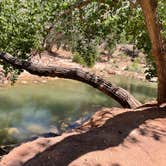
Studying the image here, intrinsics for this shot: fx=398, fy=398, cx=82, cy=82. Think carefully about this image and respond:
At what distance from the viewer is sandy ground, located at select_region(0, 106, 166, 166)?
5215 millimetres

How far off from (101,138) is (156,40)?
2.84 meters

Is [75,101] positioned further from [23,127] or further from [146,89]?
[146,89]

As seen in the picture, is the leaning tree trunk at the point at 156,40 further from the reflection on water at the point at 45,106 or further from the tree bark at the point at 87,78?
the reflection on water at the point at 45,106

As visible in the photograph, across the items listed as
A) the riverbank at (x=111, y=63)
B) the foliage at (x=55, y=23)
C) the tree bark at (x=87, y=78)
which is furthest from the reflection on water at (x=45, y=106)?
the tree bark at (x=87, y=78)

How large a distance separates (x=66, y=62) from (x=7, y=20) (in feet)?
86.6

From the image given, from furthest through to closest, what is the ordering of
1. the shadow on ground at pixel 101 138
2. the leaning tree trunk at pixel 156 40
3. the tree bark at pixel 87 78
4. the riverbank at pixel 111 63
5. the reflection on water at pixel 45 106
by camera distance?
the riverbank at pixel 111 63 → the reflection on water at pixel 45 106 → the tree bark at pixel 87 78 → the leaning tree trunk at pixel 156 40 → the shadow on ground at pixel 101 138

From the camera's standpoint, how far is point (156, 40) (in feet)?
25.8

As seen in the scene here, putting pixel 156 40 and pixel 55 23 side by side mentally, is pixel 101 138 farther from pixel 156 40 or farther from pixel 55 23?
pixel 55 23

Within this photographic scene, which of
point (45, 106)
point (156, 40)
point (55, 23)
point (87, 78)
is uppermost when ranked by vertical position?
point (55, 23)

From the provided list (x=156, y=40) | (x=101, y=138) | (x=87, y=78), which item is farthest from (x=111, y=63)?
(x=101, y=138)

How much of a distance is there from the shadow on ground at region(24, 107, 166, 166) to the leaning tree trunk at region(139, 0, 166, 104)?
937 millimetres

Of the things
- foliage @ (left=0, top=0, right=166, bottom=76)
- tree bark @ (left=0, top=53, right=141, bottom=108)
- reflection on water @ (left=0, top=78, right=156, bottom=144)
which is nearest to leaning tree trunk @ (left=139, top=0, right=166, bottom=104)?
tree bark @ (left=0, top=53, right=141, bottom=108)

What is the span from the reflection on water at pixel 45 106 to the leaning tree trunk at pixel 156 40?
24.0ft

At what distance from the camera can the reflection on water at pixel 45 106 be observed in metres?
16.5
